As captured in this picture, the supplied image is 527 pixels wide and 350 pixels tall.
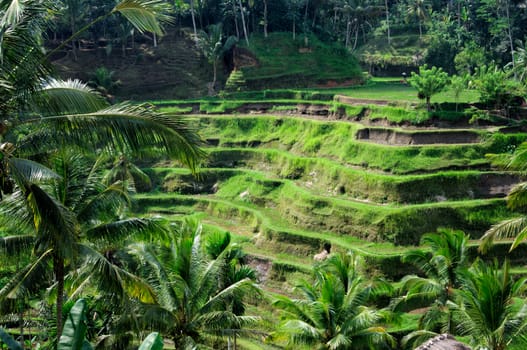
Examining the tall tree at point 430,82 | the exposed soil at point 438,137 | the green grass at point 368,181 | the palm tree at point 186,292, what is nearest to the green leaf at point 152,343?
the palm tree at point 186,292

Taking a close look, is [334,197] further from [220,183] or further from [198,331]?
[198,331]

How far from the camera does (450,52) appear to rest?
5931cm

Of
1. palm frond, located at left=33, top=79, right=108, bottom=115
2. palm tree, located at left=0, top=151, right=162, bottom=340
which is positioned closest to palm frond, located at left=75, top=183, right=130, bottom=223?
palm tree, located at left=0, top=151, right=162, bottom=340

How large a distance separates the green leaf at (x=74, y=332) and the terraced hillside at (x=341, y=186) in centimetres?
1778

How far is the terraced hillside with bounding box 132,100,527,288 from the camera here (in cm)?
3125

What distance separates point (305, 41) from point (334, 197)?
91.4ft

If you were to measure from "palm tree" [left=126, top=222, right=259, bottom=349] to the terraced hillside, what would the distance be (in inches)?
373

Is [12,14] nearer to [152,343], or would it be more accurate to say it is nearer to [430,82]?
[152,343]

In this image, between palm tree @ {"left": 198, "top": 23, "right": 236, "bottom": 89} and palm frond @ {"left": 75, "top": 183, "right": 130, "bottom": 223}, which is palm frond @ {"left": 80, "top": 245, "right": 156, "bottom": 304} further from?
palm tree @ {"left": 198, "top": 23, "right": 236, "bottom": 89}

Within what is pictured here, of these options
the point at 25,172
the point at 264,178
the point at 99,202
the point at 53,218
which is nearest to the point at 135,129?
the point at 25,172

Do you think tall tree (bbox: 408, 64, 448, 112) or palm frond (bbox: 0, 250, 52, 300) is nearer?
palm frond (bbox: 0, 250, 52, 300)

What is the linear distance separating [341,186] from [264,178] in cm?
637

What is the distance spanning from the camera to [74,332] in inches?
343

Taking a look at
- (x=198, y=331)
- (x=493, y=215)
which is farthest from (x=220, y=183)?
(x=198, y=331)
